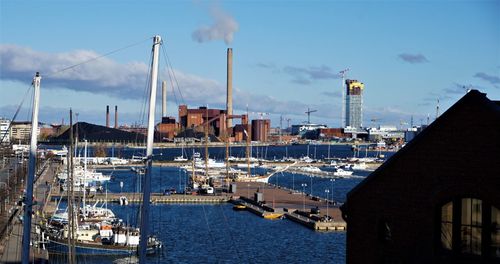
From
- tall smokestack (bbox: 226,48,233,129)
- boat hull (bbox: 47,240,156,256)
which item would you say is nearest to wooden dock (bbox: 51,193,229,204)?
boat hull (bbox: 47,240,156,256)

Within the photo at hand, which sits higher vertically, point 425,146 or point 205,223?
point 425,146

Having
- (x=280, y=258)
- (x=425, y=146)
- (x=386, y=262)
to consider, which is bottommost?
(x=280, y=258)

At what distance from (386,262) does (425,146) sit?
2426mm

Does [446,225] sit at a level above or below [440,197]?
below

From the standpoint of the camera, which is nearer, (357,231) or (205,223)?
(357,231)

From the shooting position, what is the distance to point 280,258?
40.9m


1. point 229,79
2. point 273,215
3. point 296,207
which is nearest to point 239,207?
point 296,207

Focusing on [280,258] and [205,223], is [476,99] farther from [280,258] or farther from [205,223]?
[205,223]

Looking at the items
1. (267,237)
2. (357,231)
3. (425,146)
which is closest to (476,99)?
(425,146)

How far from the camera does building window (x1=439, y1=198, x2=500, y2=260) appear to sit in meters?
13.9

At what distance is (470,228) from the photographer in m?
14.1

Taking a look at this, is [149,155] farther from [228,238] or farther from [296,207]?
[296,207]

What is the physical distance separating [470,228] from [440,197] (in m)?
0.80

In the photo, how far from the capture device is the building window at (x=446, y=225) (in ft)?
47.4
